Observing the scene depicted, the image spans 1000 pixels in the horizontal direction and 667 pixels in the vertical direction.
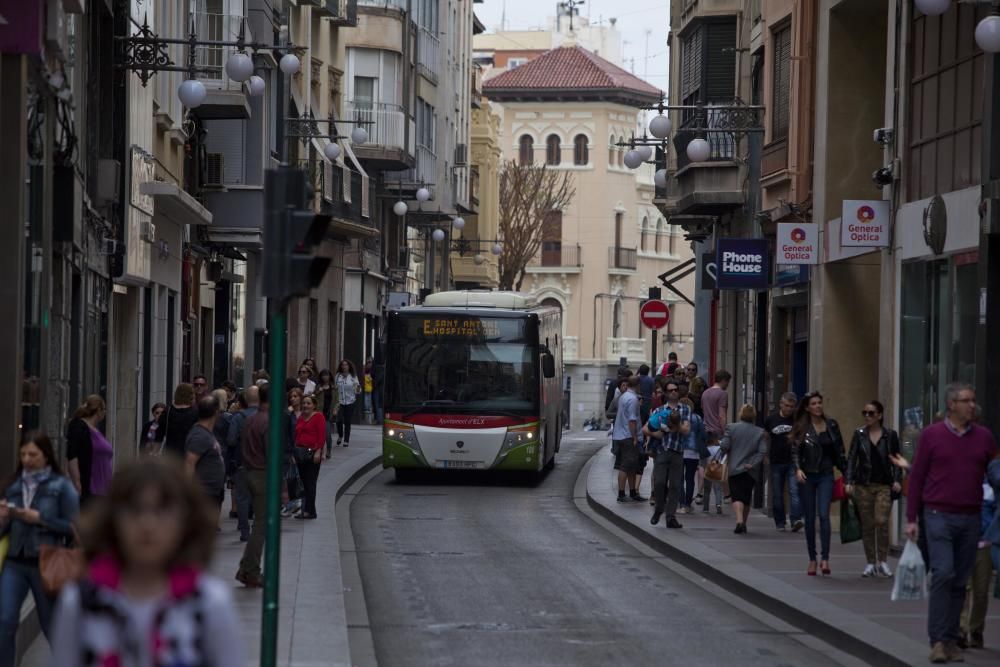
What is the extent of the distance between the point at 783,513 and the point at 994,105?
7284mm

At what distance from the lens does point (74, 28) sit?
19.8m

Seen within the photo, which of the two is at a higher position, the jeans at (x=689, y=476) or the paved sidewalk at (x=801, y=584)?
the jeans at (x=689, y=476)

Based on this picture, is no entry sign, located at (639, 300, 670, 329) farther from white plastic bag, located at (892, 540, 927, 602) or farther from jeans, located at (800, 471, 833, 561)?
white plastic bag, located at (892, 540, 927, 602)

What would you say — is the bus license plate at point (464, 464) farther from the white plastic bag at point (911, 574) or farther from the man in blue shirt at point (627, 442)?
the white plastic bag at point (911, 574)

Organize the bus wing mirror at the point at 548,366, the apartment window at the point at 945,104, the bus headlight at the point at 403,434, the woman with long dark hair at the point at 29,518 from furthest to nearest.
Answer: the bus wing mirror at the point at 548,366 → the bus headlight at the point at 403,434 → the apartment window at the point at 945,104 → the woman with long dark hair at the point at 29,518

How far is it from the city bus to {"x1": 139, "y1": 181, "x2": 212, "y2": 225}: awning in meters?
3.60

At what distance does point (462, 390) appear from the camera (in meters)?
31.5

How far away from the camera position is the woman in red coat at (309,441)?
23031 millimetres

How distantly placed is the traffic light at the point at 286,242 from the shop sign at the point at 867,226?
12.4 m

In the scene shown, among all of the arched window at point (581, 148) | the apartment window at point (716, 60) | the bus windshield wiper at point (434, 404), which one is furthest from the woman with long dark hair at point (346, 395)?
the arched window at point (581, 148)

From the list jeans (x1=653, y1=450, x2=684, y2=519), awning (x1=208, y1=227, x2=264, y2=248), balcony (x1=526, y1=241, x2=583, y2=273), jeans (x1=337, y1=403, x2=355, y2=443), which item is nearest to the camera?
jeans (x1=653, y1=450, x2=684, y2=519)

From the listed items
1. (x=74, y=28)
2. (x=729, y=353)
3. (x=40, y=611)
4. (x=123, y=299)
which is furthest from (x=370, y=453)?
(x=40, y=611)

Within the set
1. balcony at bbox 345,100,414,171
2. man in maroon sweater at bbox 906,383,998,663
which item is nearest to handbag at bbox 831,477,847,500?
man in maroon sweater at bbox 906,383,998,663

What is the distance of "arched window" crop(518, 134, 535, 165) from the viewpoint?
111 meters
